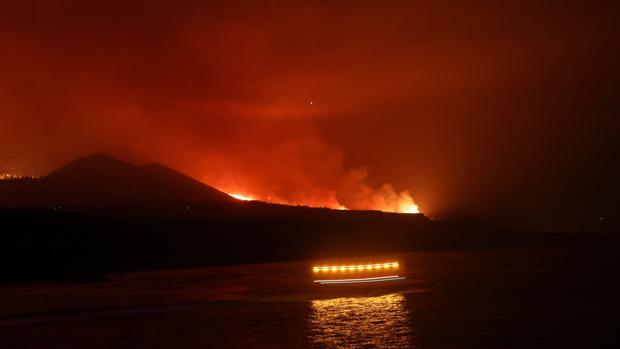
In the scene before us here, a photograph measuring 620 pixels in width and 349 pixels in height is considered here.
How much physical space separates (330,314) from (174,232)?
189ft

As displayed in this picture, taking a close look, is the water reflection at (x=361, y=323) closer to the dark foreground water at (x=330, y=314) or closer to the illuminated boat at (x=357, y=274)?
the dark foreground water at (x=330, y=314)

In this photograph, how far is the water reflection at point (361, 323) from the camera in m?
17.1

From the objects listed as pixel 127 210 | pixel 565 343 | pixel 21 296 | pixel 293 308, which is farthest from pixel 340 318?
pixel 127 210

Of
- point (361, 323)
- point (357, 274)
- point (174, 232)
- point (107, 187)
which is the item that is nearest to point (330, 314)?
point (361, 323)

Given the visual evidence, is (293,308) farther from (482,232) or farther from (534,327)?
(482,232)

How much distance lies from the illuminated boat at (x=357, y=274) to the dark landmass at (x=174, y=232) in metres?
13.6

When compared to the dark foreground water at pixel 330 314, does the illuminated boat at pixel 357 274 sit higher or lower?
higher

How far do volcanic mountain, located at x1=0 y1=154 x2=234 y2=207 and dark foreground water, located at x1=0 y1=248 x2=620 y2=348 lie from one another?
8028cm

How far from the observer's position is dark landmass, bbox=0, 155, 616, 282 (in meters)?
58.5

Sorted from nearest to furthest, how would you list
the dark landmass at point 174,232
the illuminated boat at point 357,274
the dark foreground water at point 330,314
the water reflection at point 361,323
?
1. the water reflection at point 361,323
2. the dark foreground water at point 330,314
3. the illuminated boat at point 357,274
4. the dark landmass at point 174,232

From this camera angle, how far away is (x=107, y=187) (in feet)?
441

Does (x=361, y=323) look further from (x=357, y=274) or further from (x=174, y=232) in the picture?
(x=174, y=232)

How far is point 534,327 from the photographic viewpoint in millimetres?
18719

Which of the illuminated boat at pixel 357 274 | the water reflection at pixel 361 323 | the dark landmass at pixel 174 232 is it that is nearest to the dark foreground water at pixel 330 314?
the water reflection at pixel 361 323
